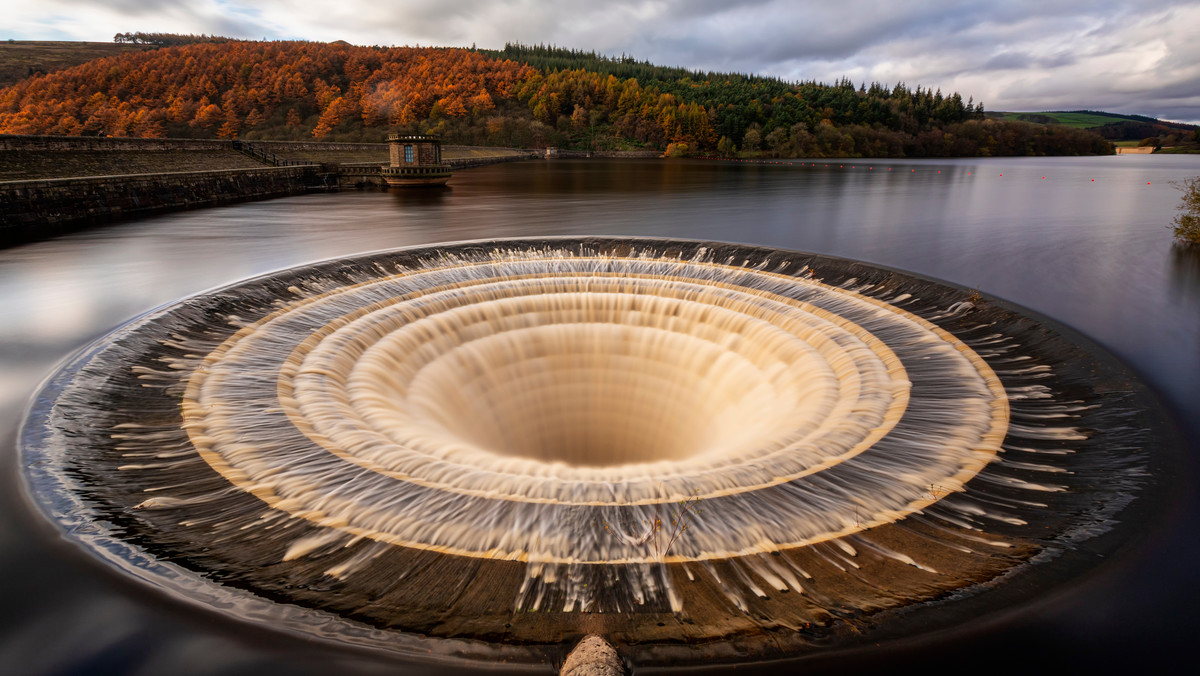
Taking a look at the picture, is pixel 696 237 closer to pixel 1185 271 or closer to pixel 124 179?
pixel 1185 271

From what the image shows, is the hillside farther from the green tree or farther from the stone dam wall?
the green tree

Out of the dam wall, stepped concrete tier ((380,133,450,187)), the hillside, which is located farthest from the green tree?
the hillside

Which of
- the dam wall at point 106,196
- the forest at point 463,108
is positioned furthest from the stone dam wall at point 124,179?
the forest at point 463,108

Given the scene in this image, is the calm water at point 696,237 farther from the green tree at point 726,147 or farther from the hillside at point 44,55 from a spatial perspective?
the hillside at point 44,55

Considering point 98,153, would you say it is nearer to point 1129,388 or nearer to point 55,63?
point 1129,388

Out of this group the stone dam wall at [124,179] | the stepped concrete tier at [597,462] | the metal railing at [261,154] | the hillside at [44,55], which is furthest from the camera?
the hillside at [44,55]

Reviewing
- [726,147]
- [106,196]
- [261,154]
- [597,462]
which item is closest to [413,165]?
[261,154]

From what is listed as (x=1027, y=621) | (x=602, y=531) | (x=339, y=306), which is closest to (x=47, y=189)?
(x=339, y=306)
